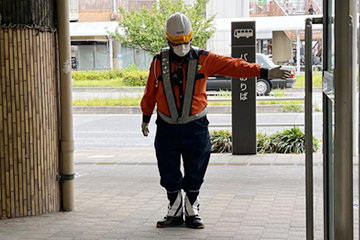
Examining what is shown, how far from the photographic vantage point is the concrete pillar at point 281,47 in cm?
2881

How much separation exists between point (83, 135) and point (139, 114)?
526 cm

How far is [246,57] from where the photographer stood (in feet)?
33.2

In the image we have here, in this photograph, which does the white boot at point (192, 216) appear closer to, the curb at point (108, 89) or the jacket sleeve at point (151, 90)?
the jacket sleeve at point (151, 90)

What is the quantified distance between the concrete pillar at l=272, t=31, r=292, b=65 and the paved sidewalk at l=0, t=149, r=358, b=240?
19.6 m

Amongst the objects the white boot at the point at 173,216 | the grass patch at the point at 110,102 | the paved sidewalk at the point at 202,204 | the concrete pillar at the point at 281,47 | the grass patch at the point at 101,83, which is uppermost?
the concrete pillar at the point at 281,47

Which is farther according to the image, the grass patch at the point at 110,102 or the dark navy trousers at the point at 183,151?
the grass patch at the point at 110,102

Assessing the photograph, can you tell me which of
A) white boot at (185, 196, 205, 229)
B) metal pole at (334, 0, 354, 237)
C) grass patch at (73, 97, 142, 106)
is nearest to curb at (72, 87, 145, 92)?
grass patch at (73, 97, 142, 106)

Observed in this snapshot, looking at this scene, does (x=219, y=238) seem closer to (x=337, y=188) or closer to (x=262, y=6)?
(x=337, y=188)

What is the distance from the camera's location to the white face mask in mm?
5535

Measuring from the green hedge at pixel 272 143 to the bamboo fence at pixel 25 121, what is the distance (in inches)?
201

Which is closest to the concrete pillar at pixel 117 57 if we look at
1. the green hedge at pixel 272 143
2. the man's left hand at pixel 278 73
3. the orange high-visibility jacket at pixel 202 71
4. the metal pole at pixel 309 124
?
the green hedge at pixel 272 143

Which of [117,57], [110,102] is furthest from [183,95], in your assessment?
[117,57]

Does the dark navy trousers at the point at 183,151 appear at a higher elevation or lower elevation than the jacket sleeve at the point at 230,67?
lower

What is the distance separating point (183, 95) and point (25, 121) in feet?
5.03
